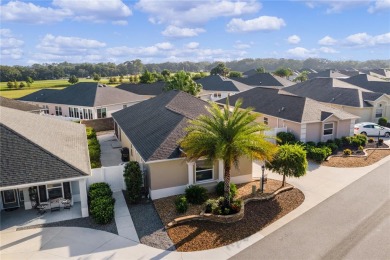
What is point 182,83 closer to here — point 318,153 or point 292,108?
point 292,108

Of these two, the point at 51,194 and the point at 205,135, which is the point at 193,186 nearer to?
the point at 205,135

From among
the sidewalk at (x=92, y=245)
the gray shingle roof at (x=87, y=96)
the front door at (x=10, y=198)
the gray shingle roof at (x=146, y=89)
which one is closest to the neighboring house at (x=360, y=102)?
the sidewalk at (x=92, y=245)

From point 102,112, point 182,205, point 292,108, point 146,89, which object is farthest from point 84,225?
point 146,89

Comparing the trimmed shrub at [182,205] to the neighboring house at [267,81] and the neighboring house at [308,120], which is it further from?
the neighboring house at [267,81]

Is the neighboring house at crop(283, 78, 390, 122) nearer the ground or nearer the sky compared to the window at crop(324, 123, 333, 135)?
nearer the sky

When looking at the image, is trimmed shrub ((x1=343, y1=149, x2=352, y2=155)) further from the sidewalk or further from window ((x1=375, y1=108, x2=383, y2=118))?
window ((x1=375, y1=108, x2=383, y2=118))

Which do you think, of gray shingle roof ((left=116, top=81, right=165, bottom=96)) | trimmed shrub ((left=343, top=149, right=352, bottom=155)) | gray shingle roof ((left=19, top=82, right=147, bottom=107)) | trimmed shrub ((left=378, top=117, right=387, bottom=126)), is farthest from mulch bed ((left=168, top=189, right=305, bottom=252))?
gray shingle roof ((left=116, top=81, right=165, bottom=96))
